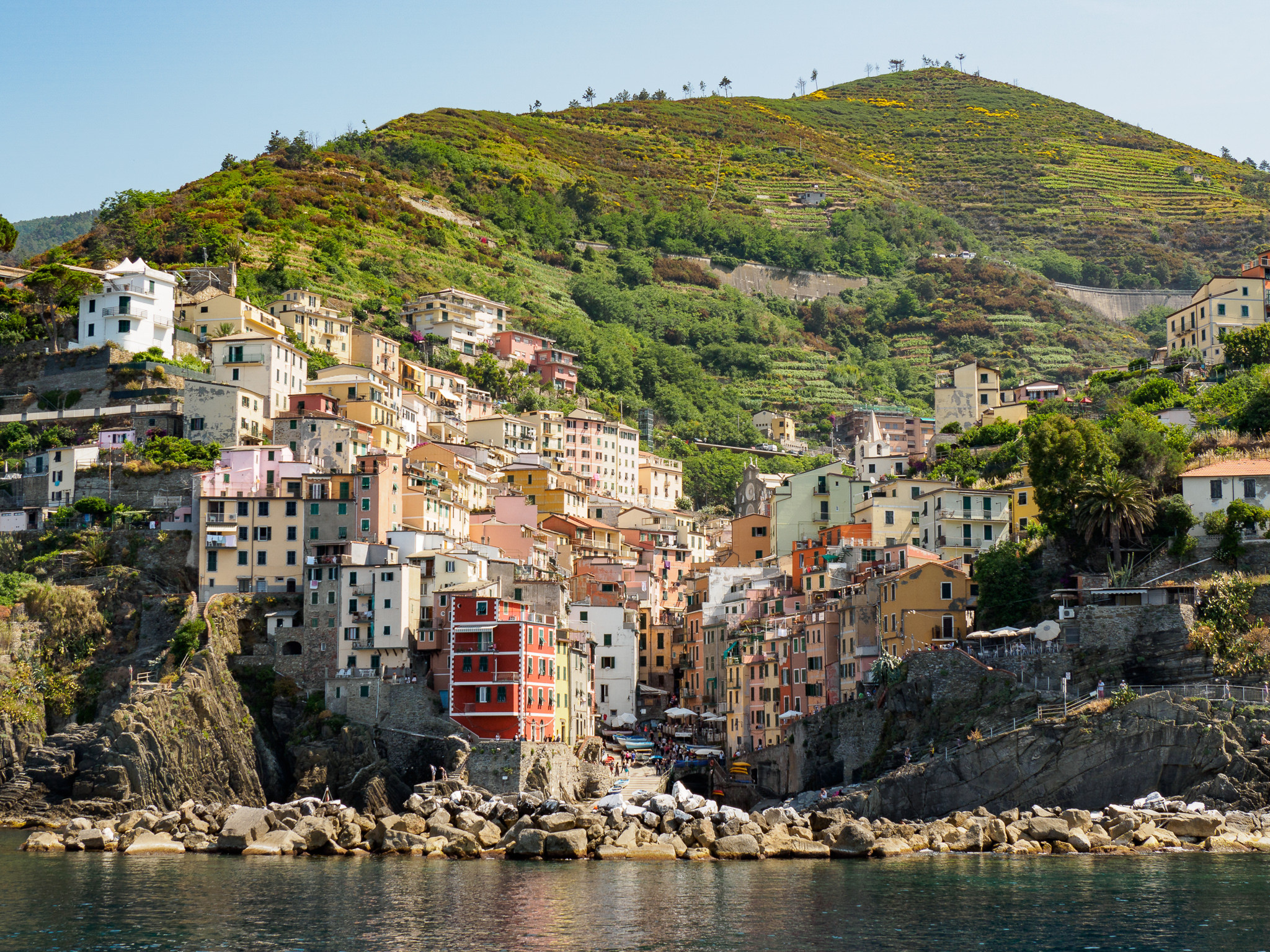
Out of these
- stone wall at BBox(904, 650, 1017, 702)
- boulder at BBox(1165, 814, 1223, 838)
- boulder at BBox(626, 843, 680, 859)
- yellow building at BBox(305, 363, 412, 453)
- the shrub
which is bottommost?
boulder at BBox(626, 843, 680, 859)

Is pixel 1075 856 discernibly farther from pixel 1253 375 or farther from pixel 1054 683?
pixel 1253 375

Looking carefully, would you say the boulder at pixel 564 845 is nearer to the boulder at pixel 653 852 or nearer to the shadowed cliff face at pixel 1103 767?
the boulder at pixel 653 852

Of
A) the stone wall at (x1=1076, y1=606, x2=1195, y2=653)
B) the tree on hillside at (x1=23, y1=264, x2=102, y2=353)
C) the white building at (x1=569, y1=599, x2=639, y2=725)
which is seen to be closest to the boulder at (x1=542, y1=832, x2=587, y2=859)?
the stone wall at (x1=1076, y1=606, x2=1195, y2=653)

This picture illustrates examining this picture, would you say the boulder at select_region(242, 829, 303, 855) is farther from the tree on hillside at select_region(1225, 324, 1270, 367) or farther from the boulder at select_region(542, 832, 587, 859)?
the tree on hillside at select_region(1225, 324, 1270, 367)

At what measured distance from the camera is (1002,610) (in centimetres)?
7994

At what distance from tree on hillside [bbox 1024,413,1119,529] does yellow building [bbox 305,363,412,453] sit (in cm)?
4474

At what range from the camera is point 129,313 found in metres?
109

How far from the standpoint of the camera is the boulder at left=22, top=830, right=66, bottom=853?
71.9 meters

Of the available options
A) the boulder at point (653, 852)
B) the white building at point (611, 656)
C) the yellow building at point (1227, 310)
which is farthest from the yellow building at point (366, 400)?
the yellow building at point (1227, 310)

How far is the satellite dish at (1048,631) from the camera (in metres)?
73.4

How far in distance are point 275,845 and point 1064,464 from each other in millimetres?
43655

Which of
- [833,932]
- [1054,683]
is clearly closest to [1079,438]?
[1054,683]

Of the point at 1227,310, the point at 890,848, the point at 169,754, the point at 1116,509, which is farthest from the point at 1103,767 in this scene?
the point at 1227,310

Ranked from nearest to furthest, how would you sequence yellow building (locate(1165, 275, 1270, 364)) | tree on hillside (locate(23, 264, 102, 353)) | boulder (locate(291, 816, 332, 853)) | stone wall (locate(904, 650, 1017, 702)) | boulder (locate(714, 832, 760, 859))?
boulder (locate(714, 832, 760, 859)) < boulder (locate(291, 816, 332, 853)) < stone wall (locate(904, 650, 1017, 702)) < tree on hillside (locate(23, 264, 102, 353)) < yellow building (locate(1165, 275, 1270, 364))
